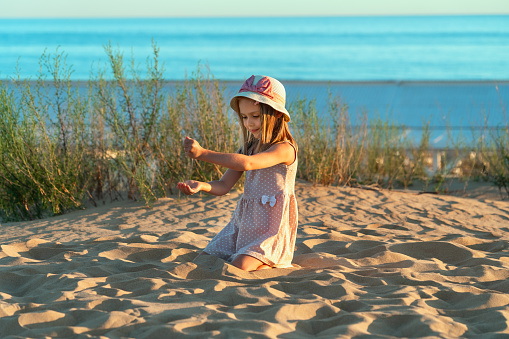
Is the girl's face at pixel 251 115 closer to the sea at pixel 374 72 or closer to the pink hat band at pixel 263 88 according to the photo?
the pink hat band at pixel 263 88

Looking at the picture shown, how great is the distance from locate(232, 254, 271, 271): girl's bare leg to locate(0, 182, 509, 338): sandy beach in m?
0.07

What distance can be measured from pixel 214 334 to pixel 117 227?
266cm

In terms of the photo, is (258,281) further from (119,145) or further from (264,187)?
(119,145)

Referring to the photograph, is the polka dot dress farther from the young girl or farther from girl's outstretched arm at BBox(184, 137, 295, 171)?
girl's outstretched arm at BBox(184, 137, 295, 171)

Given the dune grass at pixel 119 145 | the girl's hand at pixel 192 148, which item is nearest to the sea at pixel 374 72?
the dune grass at pixel 119 145

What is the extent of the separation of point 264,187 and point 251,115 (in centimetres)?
42

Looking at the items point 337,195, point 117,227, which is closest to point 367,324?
point 117,227

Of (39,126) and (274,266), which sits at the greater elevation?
(39,126)

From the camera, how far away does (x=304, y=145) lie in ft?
20.2

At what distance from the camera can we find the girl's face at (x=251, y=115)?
3.22m

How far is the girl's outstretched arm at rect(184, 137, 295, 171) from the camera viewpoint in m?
2.81

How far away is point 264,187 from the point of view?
3.34 metres

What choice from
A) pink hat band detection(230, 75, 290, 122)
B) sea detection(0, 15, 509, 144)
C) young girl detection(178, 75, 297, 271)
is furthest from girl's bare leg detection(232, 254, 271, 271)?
sea detection(0, 15, 509, 144)

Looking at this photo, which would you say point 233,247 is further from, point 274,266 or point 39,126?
point 39,126
